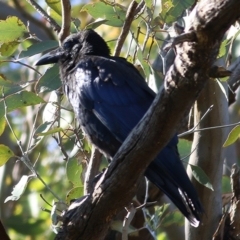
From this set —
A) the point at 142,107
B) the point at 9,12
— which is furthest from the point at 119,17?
the point at 9,12

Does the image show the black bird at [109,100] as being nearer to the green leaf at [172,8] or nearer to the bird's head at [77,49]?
the bird's head at [77,49]

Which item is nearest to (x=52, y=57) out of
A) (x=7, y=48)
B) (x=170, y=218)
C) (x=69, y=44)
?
(x=69, y=44)

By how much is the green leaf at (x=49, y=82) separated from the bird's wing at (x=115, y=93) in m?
0.17

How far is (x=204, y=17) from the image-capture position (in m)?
2.50

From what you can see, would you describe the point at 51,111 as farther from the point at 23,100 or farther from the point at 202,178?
the point at 202,178

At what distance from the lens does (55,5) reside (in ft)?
14.0

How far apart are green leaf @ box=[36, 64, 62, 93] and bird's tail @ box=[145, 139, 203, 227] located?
2.74ft

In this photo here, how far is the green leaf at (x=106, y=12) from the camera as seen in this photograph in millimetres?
4188

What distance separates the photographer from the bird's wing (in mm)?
4120

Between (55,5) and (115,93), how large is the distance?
25.6 inches

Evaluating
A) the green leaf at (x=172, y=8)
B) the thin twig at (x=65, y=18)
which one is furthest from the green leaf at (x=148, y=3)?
the thin twig at (x=65, y=18)

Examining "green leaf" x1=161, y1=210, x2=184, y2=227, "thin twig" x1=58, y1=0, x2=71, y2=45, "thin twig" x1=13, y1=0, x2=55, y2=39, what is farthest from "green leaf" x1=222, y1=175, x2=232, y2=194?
"thin twig" x1=13, y1=0, x2=55, y2=39

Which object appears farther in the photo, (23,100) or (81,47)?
(81,47)

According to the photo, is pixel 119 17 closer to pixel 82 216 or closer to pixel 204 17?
pixel 82 216
